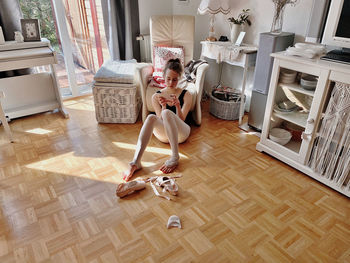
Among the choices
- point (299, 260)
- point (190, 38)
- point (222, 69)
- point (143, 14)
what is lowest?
point (299, 260)

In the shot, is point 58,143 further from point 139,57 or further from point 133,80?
point 139,57

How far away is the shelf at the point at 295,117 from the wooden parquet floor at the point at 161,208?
0.37 metres

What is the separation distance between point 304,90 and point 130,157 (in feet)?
4.82

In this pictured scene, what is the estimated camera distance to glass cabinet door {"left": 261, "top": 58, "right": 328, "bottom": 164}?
6.36 ft

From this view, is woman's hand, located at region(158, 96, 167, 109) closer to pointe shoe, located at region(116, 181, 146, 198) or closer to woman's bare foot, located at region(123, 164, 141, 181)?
woman's bare foot, located at region(123, 164, 141, 181)

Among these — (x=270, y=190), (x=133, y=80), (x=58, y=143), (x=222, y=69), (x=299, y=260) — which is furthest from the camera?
(x=222, y=69)

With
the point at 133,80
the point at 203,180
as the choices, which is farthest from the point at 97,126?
the point at 203,180

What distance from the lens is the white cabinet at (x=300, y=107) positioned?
182 centimetres

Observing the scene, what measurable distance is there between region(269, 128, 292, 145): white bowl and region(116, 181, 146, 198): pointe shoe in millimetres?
1175

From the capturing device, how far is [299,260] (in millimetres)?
1470

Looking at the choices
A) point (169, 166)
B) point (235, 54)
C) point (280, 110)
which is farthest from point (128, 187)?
point (235, 54)

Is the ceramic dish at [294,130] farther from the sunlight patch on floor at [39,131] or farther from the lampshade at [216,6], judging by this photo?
the sunlight patch on floor at [39,131]

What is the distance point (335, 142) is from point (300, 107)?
432 mm

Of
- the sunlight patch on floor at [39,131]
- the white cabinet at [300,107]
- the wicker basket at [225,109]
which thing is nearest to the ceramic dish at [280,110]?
the white cabinet at [300,107]
